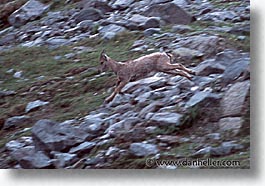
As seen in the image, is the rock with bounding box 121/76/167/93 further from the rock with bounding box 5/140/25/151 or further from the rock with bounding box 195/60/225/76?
the rock with bounding box 5/140/25/151

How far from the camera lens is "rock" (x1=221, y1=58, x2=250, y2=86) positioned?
2.69m

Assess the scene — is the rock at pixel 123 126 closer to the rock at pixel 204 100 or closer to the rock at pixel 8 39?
the rock at pixel 204 100

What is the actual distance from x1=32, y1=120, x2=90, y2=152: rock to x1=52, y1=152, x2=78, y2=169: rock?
0.02 meters

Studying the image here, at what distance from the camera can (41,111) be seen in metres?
2.83

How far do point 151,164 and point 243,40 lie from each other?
59 centimetres

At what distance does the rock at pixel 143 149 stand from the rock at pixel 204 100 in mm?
207

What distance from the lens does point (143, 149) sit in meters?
2.72

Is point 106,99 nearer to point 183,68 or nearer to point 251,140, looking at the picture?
point 183,68

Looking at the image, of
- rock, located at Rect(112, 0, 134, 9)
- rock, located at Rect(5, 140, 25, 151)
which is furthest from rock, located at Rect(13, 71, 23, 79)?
rock, located at Rect(112, 0, 134, 9)

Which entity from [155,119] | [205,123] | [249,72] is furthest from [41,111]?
[249,72]

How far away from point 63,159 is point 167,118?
1.44 ft

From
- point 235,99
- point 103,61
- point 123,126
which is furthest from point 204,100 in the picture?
point 103,61

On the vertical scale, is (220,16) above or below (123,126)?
above

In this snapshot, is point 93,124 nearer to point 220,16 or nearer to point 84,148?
point 84,148
